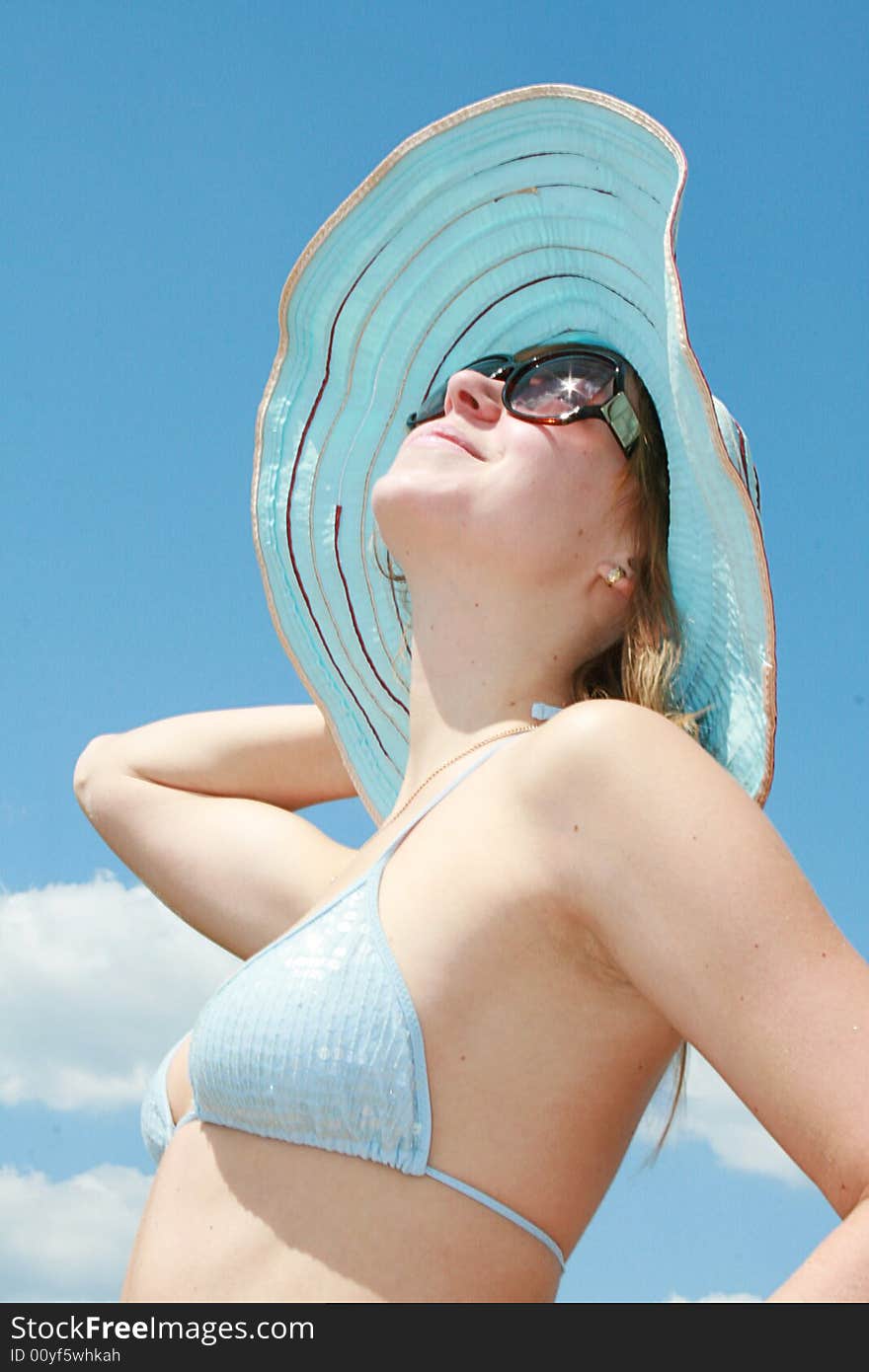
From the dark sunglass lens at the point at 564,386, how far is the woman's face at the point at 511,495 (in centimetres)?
4

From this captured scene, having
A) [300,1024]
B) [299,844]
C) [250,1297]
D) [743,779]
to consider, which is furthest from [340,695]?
[250,1297]

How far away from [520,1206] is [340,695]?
1571mm

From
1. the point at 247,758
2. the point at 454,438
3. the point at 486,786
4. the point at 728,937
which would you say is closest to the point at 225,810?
the point at 247,758

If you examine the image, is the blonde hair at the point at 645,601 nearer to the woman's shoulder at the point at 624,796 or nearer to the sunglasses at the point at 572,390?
the sunglasses at the point at 572,390

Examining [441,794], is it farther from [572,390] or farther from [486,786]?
[572,390]

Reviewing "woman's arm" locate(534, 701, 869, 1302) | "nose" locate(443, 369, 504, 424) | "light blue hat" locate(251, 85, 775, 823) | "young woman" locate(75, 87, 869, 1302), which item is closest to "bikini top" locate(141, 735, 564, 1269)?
"young woman" locate(75, 87, 869, 1302)

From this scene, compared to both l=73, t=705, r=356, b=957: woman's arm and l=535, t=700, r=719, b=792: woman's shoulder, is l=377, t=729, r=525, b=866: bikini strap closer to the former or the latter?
l=535, t=700, r=719, b=792: woman's shoulder

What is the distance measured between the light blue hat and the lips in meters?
0.37

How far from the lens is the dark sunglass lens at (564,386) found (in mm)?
2854

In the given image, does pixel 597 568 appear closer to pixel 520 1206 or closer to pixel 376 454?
pixel 376 454

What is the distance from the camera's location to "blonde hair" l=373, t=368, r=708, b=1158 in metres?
2.83

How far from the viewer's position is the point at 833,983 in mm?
1817

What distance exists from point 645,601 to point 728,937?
1.15 m
